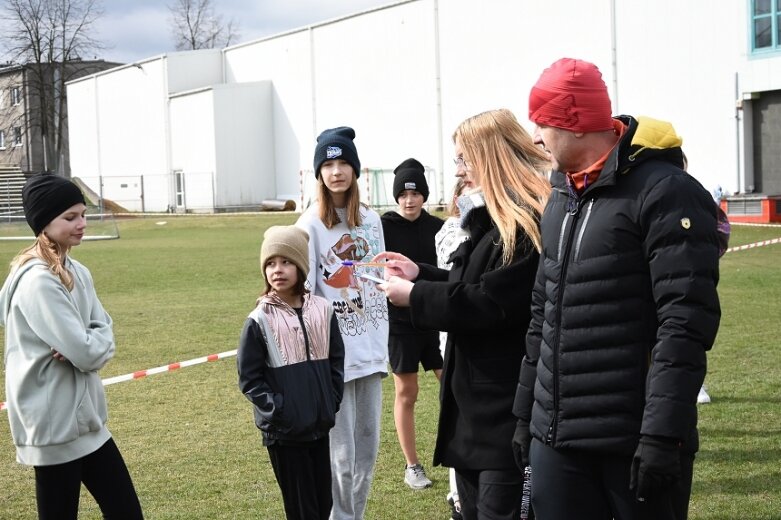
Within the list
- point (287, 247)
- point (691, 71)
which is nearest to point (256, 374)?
point (287, 247)

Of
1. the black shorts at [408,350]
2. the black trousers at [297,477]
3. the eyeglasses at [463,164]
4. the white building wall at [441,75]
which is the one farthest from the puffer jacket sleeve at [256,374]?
the white building wall at [441,75]

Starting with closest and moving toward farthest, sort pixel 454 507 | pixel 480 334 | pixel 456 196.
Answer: pixel 480 334, pixel 456 196, pixel 454 507

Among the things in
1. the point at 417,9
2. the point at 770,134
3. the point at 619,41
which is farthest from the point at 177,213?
the point at 770,134

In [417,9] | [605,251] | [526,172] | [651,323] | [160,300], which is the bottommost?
[160,300]

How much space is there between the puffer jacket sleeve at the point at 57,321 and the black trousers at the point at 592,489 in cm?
198

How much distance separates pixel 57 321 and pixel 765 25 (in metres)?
32.7

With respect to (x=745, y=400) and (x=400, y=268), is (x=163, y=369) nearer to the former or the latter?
(x=745, y=400)

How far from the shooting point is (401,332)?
6824 millimetres

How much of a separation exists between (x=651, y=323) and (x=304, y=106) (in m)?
52.8

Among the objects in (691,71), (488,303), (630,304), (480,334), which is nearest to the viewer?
(630,304)

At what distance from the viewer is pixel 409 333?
6.82m

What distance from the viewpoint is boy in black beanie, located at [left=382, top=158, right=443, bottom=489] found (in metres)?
6.44

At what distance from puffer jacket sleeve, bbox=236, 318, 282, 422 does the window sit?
3191cm

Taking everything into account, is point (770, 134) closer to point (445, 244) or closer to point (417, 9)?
point (417, 9)
